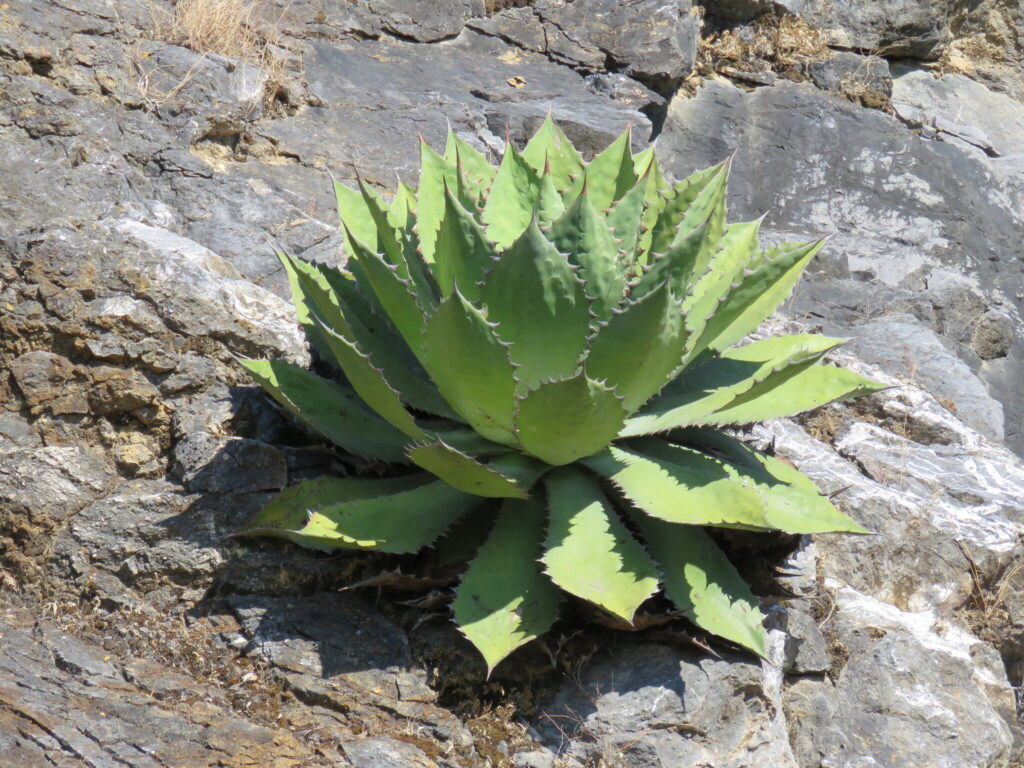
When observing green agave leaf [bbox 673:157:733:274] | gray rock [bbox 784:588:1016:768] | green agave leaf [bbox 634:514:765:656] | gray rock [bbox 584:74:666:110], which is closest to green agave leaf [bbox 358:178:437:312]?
green agave leaf [bbox 673:157:733:274]

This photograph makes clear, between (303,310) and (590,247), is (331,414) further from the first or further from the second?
(590,247)

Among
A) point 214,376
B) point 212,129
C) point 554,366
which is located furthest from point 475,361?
point 212,129

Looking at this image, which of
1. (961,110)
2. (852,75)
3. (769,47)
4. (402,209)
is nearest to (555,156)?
(402,209)

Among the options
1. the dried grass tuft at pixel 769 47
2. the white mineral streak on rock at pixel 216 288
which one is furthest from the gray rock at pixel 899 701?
the dried grass tuft at pixel 769 47

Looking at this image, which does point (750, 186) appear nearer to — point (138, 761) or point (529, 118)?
point (529, 118)

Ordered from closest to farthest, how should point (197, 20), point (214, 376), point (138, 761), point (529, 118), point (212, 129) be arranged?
point (138, 761), point (214, 376), point (212, 129), point (197, 20), point (529, 118)

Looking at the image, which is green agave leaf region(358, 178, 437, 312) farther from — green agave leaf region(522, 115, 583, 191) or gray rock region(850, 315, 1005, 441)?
gray rock region(850, 315, 1005, 441)
